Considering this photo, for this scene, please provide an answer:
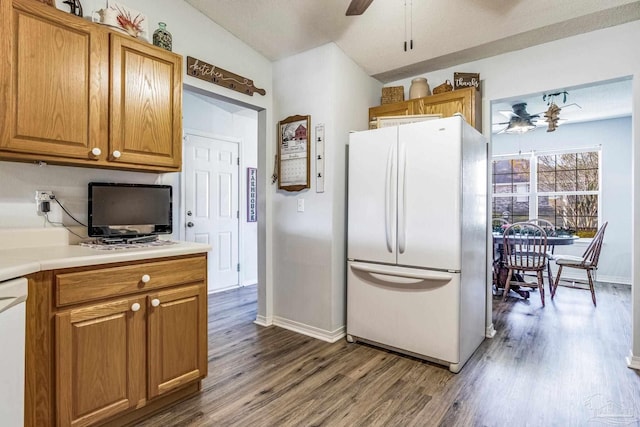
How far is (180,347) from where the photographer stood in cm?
191

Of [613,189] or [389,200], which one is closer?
[389,200]

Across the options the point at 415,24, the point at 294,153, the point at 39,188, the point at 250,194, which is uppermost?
the point at 415,24

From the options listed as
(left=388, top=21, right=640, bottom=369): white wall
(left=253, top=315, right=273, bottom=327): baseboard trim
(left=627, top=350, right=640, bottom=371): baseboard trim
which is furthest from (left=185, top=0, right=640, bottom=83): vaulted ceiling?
(left=253, top=315, right=273, bottom=327): baseboard trim

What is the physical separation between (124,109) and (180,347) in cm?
140

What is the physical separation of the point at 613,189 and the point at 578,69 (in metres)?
3.85

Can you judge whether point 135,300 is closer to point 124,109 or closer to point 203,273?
point 203,273

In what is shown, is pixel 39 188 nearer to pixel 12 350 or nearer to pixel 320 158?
pixel 12 350

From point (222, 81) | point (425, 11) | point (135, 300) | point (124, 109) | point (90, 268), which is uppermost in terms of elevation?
point (425, 11)

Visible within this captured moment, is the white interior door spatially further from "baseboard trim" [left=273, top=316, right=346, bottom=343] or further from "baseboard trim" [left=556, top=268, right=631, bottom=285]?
"baseboard trim" [left=556, top=268, right=631, bottom=285]

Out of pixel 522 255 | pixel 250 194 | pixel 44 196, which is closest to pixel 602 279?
pixel 522 255

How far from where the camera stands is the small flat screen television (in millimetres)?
2039

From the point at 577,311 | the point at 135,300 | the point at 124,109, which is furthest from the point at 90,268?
the point at 577,311

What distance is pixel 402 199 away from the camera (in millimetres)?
2539

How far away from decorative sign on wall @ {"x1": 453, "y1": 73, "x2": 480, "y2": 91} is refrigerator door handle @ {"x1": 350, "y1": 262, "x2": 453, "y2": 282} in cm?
168
